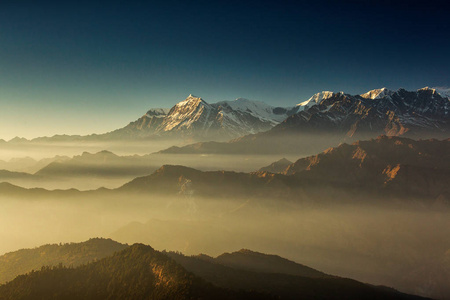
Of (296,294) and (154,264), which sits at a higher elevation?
(154,264)

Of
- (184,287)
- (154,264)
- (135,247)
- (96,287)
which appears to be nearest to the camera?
(184,287)

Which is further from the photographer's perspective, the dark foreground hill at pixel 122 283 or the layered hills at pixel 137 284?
the layered hills at pixel 137 284

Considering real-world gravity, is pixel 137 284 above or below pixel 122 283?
above

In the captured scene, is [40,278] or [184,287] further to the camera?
[40,278]

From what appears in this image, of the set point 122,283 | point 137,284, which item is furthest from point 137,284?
point 122,283

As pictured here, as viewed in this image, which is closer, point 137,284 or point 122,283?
point 137,284

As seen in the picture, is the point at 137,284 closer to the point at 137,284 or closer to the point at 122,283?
the point at 137,284

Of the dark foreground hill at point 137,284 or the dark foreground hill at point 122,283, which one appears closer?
the dark foreground hill at point 122,283

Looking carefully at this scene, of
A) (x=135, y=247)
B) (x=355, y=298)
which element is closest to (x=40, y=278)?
(x=135, y=247)

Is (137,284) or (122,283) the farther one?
(122,283)

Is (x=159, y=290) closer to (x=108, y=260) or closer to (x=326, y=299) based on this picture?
(x=108, y=260)

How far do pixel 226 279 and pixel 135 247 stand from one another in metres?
52.8

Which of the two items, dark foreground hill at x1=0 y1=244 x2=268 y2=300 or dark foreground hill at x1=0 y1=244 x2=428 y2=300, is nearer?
dark foreground hill at x1=0 y1=244 x2=268 y2=300

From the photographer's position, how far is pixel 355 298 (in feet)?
636
